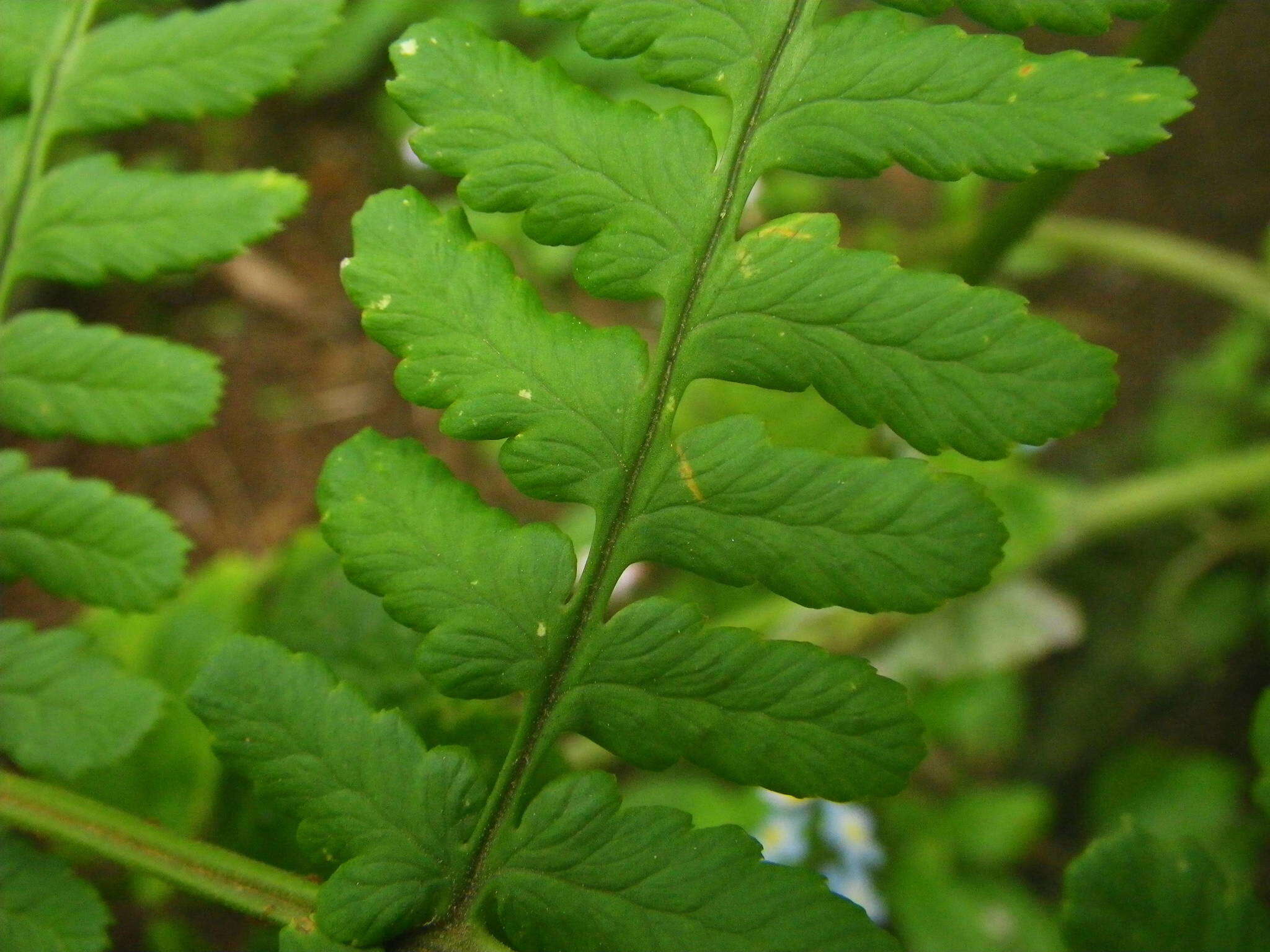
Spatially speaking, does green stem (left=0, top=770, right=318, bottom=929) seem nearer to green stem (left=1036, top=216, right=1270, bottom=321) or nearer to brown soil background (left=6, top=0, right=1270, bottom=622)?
brown soil background (left=6, top=0, right=1270, bottom=622)

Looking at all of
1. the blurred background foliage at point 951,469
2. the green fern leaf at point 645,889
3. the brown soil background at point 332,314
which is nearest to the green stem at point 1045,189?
the blurred background foliage at point 951,469

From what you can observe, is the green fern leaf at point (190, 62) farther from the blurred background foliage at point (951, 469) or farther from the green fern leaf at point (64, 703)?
the green fern leaf at point (64, 703)

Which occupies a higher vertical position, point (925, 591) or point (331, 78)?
point (925, 591)

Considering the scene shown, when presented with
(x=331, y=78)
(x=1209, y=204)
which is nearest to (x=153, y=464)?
(x=331, y=78)

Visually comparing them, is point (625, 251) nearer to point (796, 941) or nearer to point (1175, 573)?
point (796, 941)

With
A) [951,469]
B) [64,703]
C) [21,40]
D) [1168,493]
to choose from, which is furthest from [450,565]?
[1168,493]

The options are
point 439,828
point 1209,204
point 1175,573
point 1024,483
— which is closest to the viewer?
point 439,828
